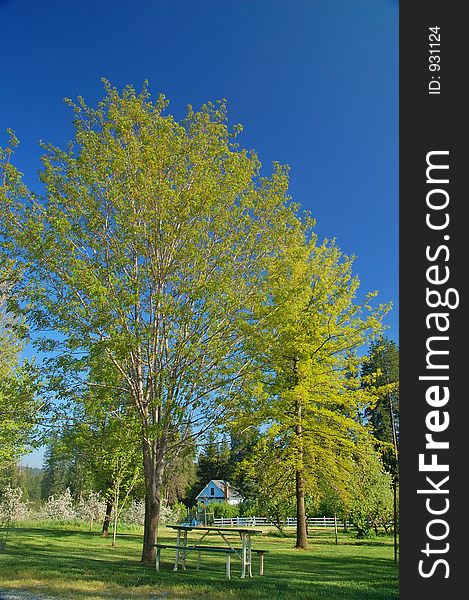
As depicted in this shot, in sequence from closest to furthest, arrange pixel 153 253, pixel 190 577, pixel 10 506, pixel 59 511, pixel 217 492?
1. pixel 190 577
2. pixel 153 253
3. pixel 10 506
4. pixel 59 511
5. pixel 217 492

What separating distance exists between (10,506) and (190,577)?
1326 cm

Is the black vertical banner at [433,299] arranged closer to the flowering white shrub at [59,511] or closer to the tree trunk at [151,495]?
the tree trunk at [151,495]

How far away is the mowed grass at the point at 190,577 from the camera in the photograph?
255 inches

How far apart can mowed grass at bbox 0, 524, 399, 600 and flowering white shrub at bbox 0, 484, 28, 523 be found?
684cm

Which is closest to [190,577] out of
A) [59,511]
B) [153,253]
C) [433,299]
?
[153,253]

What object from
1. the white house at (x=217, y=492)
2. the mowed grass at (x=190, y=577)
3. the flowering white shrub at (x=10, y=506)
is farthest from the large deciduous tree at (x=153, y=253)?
the white house at (x=217, y=492)

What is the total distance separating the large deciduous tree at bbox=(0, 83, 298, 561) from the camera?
345 inches

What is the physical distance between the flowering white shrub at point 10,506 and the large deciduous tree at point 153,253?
1069cm

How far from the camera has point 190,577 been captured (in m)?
7.93

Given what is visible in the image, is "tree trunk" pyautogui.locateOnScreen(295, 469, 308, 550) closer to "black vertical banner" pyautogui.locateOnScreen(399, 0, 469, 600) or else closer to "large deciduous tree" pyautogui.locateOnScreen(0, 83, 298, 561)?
"large deciduous tree" pyautogui.locateOnScreen(0, 83, 298, 561)

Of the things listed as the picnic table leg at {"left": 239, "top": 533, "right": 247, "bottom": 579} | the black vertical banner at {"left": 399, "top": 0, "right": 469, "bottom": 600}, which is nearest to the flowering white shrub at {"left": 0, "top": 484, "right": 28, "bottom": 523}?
the picnic table leg at {"left": 239, "top": 533, "right": 247, "bottom": 579}

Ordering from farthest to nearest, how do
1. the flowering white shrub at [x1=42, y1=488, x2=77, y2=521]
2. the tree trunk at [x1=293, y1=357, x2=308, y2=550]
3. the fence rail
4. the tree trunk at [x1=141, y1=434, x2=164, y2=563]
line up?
the fence rail, the flowering white shrub at [x1=42, y1=488, x2=77, y2=521], the tree trunk at [x1=293, y1=357, x2=308, y2=550], the tree trunk at [x1=141, y1=434, x2=164, y2=563]

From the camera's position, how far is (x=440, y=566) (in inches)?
121

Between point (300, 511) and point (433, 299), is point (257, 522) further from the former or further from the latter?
point (433, 299)
